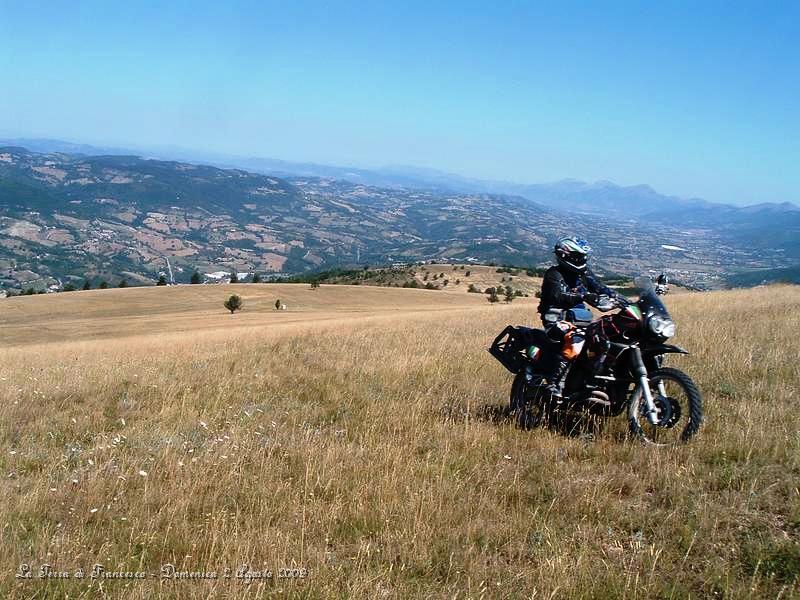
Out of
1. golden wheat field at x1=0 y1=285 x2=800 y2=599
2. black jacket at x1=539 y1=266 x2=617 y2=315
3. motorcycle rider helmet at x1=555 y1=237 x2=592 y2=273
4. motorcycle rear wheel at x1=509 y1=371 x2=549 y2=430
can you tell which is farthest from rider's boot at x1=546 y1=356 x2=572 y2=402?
motorcycle rider helmet at x1=555 y1=237 x2=592 y2=273

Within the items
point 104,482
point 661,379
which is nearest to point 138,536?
point 104,482

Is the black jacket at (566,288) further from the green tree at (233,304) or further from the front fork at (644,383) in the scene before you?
the green tree at (233,304)

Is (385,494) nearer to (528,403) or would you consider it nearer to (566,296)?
(528,403)

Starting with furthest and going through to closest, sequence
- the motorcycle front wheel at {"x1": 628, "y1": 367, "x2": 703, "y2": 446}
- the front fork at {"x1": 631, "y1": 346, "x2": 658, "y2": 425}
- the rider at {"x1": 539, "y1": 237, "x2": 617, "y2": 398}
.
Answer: the rider at {"x1": 539, "y1": 237, "x2": 617, "y2": 398}
the front fork at {"x1": 631, "y1": 346, "x2": 658, "y2": 425}
the motorcycle front wheel at {"x1": 628, "y1": 367, "x2": 703, "y2": 446}

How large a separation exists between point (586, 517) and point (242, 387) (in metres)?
5.70

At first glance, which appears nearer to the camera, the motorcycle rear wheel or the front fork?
the front fork

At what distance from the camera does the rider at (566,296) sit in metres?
5.99

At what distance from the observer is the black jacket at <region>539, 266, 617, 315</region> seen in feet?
20.4

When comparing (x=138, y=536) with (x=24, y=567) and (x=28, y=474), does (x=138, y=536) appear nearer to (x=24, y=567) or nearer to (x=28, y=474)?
(x=24, y=567)

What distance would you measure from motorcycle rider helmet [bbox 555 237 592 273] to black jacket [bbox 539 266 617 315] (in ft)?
0.33

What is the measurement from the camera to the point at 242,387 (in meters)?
8.20

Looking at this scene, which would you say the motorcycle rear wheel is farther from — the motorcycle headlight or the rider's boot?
the motorcycle headlight

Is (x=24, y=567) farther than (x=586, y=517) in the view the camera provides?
No

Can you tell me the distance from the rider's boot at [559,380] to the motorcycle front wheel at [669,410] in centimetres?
74
